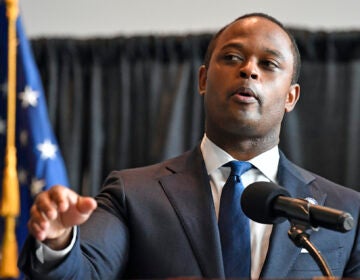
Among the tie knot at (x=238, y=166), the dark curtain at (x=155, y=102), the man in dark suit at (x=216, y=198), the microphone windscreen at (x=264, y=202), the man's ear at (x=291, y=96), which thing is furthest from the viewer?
the dark curtain at (x=155, y=102)

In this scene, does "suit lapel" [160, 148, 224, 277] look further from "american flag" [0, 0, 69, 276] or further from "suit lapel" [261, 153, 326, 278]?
"american flag" [0, 0, 69, 276]

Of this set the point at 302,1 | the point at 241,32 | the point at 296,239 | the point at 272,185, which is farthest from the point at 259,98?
the point at 302,1

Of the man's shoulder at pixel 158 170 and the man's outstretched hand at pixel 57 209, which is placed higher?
the man's outstretched hand at pixel 57 209

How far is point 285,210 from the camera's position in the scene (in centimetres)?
157

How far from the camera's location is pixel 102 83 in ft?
12.8

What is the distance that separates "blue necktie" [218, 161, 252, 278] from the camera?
197cm

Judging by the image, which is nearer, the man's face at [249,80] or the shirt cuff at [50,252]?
the shirt cuff at [50,252]

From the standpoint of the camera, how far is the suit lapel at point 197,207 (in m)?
1.96

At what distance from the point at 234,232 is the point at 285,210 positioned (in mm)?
466

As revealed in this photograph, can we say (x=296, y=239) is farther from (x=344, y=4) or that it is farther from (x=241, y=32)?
(x=344, y=4)

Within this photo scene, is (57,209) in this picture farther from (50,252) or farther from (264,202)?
(264,202)

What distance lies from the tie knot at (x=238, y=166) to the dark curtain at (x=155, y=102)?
154 centimetres

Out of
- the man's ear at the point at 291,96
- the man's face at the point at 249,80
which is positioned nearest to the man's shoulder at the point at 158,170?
the man's face at the point at 249,80

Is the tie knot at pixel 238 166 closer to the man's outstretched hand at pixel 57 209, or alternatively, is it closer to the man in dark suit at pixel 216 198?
the man in dark suit at pixel 216 198
